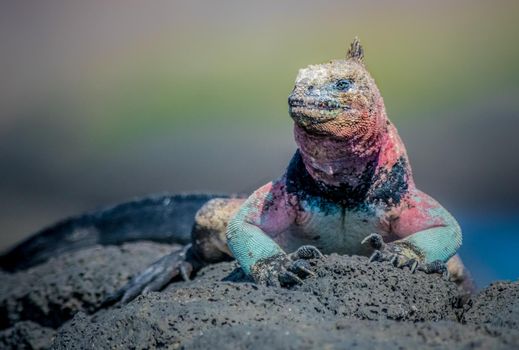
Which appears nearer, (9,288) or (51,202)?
(9,288)

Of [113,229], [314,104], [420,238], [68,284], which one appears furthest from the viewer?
[113,229]

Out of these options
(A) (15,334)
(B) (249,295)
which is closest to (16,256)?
(A) (15,334)

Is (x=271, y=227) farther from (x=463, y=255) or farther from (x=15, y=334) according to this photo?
(x=463, y=255)

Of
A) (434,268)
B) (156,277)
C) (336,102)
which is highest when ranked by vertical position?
(336,102)

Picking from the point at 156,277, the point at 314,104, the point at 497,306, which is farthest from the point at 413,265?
the point at 156,277

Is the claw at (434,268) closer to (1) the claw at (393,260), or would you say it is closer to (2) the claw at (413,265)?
(2) the claw at (413,265)

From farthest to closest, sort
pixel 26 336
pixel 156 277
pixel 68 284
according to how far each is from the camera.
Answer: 1. pixel 68 284
2. pixel 26 336
3. pixel 156 277

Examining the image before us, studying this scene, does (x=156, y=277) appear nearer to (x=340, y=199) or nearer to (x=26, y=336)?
(x=26, y=336)
